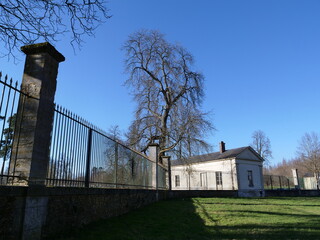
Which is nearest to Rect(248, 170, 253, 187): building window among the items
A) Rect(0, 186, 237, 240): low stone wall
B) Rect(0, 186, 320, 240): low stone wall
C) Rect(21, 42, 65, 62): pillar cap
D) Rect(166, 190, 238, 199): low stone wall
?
Rect(166, 190, 238, 199): low stone wall

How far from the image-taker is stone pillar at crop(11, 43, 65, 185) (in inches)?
160

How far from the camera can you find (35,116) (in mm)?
4270

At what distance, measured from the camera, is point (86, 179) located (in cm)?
582

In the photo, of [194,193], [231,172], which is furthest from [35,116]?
[231,172]

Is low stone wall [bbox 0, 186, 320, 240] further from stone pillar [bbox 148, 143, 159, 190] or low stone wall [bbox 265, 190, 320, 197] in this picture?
low stone wall [bbox 265, 190, 320, 197]

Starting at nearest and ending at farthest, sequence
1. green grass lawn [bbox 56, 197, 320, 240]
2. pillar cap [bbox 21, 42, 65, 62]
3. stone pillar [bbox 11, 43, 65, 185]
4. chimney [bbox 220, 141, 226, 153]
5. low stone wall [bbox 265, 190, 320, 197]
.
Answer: stone pillar [bbox 11, 43, 65, 185]
pillar cap [bbox 21, 42, 65, 62]
green grass lawn [bbox 56, 197, 320, 240]
low stone wall [bbox 265, 190, 320, 197]
chimney [bbox 220, 141, 226, 153]

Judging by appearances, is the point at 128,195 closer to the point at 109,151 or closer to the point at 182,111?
the point at 109,151

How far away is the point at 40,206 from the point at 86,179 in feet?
5.99

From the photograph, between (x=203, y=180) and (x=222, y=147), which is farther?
(x=222, y=147)

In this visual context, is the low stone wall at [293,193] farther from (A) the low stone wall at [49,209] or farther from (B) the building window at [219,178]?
(A) the low stone wall at [49,209]

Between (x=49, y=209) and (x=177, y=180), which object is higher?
(x=177, y=180)

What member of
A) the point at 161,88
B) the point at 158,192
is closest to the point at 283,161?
the point at 161,88

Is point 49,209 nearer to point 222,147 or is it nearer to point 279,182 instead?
point 222,147

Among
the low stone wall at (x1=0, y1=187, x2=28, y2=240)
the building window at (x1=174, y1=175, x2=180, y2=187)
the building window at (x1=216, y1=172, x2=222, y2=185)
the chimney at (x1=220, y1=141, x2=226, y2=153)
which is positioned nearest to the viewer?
the low stone wall at (x1=0, y1=187, x2=28, y2=240)
